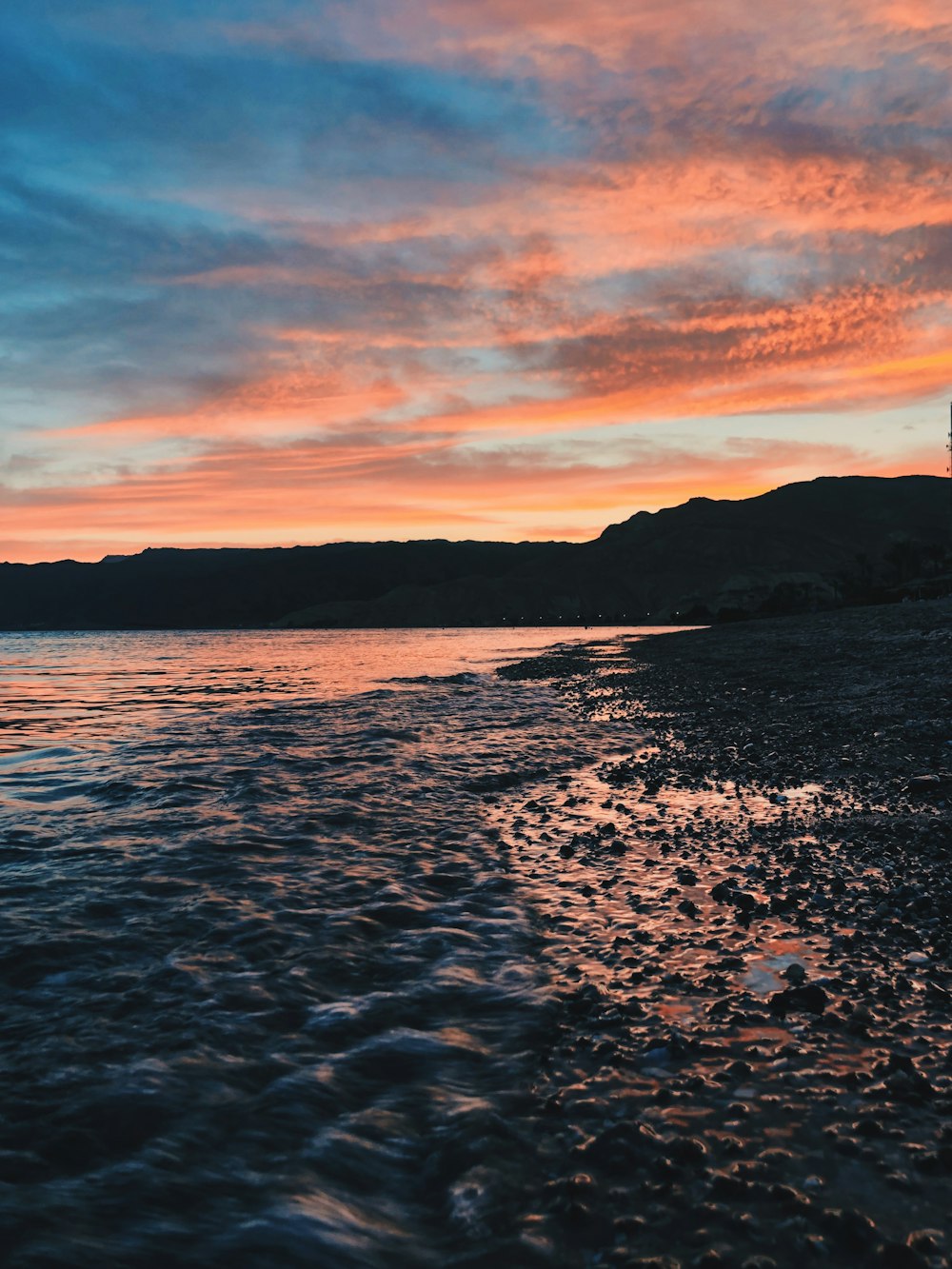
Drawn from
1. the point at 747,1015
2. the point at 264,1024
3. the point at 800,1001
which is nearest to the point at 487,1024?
the point at 264,1024

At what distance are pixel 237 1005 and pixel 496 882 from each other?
13.0 ft

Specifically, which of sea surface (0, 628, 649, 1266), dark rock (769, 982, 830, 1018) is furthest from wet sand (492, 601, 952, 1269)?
sea surface (0, 628, 649, 1266)

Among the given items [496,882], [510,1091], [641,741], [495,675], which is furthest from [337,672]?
[510,1091]

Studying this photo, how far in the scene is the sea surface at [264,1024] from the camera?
415 centimetres

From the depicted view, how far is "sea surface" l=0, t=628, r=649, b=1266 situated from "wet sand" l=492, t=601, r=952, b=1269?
45cm

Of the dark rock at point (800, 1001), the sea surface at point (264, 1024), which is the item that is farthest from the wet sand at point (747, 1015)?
the sea surface at point (264, 1024)

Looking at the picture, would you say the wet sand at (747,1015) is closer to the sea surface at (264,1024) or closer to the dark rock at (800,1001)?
the dark rock at (800,1001)

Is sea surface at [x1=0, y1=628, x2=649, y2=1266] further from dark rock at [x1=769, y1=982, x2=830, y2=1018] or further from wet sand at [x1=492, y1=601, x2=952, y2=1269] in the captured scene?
dark rock at [x1=769, y1=982, x2=830, y2=1018]

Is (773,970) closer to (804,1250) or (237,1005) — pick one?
(804,1250)

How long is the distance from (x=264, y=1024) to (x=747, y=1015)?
157 inches

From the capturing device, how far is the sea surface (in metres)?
4.15

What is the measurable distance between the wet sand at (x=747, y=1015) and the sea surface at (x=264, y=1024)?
0.45m

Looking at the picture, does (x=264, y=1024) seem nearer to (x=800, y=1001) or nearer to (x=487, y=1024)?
(x=487, y=1024)

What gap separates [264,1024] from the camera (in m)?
6.21
